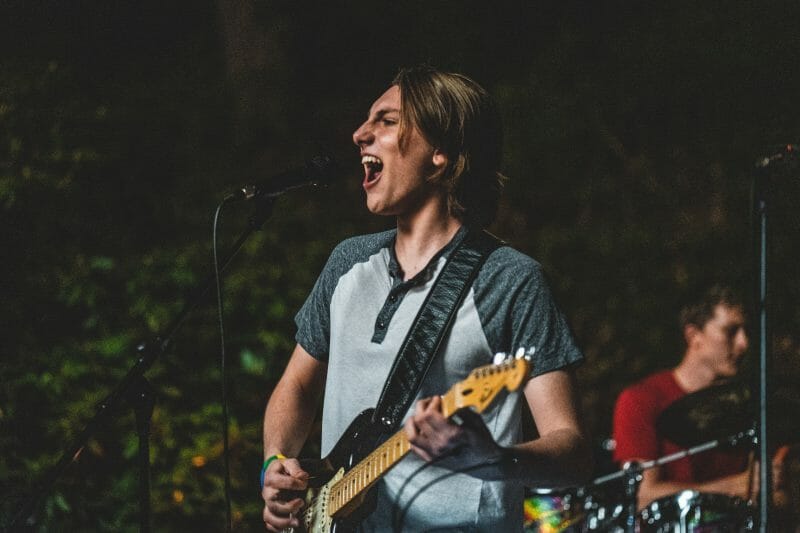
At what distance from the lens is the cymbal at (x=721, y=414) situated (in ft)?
12.7

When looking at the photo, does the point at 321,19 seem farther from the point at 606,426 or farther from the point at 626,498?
the point at 626,498

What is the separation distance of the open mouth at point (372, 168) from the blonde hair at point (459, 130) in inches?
3.5

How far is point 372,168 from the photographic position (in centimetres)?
262

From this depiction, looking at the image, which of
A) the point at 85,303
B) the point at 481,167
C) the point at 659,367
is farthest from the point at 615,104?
the point at 481,167

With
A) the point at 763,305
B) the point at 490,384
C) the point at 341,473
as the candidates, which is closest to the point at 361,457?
the point at 341,473

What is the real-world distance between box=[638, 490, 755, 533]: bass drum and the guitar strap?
2.02 metres

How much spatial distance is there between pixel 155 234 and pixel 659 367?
3.47 meters

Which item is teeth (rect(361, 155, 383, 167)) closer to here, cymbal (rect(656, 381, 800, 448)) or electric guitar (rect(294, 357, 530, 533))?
electric guitar (rect(294, 357, 530, 533))

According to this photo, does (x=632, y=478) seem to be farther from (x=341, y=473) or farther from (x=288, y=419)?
(x=341, y=473)

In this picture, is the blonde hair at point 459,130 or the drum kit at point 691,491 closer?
the blonde hair at point 459,130

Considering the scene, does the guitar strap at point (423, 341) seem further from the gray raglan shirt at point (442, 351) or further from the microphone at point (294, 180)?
the microphone at point (294, 180)

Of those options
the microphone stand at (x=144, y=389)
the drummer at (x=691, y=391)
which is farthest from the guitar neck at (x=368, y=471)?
the drummer at (x=691, y=391)

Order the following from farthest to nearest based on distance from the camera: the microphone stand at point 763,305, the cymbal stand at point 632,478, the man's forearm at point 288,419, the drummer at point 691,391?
the drummer at point 691,391, the cymbal stand at point 632,478, the microphone stand at point 763,305, the man's forearm at point 288,419

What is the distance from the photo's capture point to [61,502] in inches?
150
